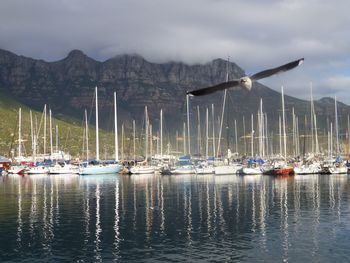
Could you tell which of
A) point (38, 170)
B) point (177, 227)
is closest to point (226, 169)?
point (38, 170)

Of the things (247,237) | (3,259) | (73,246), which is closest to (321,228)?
(247,237)

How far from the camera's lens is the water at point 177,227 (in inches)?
1340

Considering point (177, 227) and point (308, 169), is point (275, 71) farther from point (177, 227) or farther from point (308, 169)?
point (308, 169)

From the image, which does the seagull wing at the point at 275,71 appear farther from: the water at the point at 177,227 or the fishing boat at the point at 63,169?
the fishing boat at the point at 63,169

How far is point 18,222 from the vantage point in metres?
47.8

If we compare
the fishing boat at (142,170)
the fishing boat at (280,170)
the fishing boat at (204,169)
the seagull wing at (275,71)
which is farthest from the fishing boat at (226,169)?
the seagull wing at (275,71)

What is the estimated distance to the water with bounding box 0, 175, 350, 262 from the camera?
34031 mm

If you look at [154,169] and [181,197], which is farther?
[154,169]

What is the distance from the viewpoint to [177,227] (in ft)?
145

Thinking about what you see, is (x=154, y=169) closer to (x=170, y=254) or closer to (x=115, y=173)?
(x=115, y=173)

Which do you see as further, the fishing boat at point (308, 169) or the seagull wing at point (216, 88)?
the fishing boat at point (308, 169)

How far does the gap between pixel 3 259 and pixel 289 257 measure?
66.9 ft

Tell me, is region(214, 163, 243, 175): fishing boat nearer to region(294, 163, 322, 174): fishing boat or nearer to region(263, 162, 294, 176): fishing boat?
region(263, 162, 294, 176): fishing boat

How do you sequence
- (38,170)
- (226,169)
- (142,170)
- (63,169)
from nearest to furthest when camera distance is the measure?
1. (226,169)
2. (142,170)
3. (63,169)
4. (38,170)
